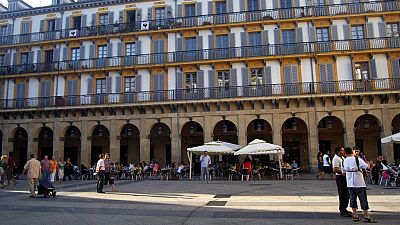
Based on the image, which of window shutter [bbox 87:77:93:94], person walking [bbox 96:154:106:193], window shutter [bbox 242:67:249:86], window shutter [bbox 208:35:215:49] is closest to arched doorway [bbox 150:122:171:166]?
window shutter [bbox 87:77:93:94]

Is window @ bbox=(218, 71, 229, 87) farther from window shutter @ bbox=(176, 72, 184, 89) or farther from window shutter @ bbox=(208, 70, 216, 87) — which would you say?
window shutter @ bbox=(176, 72, 184, 89)

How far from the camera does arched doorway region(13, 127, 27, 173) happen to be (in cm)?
3438

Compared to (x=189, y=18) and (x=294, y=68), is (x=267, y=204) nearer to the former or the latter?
(x=294, y=68)

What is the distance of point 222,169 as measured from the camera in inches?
983

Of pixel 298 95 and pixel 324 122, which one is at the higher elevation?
pixel 298 95

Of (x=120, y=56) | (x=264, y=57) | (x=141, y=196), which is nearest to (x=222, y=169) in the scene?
(x=264, y=57)

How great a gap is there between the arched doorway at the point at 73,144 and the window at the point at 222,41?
15131 millimetres

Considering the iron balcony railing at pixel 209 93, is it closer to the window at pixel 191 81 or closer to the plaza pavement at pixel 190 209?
the window at pixel 191 81

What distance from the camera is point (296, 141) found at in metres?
30.2

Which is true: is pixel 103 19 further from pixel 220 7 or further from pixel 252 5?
pixel 252 5

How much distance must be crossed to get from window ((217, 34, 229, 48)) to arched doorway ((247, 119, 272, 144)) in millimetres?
6692

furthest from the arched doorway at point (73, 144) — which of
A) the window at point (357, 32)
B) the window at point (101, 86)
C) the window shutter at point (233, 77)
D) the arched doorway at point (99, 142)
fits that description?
the window at point (357, 32)

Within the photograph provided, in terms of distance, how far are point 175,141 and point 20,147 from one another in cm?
1669

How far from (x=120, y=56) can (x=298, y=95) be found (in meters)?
15.1
